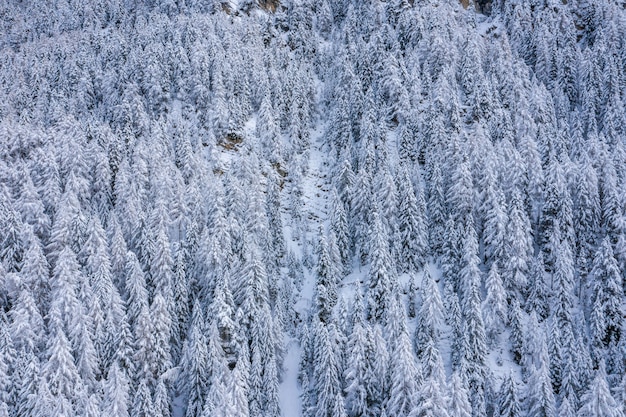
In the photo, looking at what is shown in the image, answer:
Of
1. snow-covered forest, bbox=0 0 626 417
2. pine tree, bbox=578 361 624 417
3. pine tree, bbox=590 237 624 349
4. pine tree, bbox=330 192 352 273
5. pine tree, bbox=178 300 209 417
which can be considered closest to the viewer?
pine tree, bbox=578 361 624 417

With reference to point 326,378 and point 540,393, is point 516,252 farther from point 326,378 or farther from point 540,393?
point 326,378

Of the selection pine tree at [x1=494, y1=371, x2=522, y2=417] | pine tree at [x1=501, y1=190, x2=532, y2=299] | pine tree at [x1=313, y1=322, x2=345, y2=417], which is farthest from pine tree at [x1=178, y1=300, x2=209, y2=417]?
pine tree at [x1=501, y1=190, x2=532, y2=299]

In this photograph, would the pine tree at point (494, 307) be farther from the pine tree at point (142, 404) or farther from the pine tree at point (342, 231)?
the pine tree at point (142, 404)

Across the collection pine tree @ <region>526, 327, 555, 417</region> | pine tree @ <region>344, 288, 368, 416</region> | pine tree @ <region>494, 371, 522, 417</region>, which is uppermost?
pine tree @ <region>526, 327, 555, 417</region>

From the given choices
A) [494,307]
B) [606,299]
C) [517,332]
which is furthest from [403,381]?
[606,299]

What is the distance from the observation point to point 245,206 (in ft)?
219

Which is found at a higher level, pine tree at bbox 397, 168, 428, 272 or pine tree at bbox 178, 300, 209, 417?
pine tree at bbox 397, 168, 428, 272

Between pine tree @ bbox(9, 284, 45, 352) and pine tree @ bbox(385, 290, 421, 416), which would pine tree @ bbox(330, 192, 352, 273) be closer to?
pine tree @ bbox(385, 290, 421, 416)

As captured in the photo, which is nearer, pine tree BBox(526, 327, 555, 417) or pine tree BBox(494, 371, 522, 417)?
pine tree BBox(526, 327, 555, 417)

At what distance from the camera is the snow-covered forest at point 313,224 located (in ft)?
149

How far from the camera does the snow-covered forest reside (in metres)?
45.6

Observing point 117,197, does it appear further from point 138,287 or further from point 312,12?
point 312,12

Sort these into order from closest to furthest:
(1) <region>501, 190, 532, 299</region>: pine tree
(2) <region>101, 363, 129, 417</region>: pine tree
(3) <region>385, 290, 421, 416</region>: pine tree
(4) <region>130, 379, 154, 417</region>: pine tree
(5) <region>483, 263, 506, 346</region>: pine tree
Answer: (2) <region>101, 363, 129, 417</region>: pine tree → (4) <region>130, 379, 154, 417</region>: pine tree → (3) <region>385, 290, 421, 416</region>: pine tree → (5) <region>483, 263, 506, 346</region>: pine tree → (1) <region>501, 190, 532, 299</region>: pine tree

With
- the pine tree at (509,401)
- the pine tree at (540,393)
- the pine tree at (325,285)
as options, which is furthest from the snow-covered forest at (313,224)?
the pine tree at (325,285)
